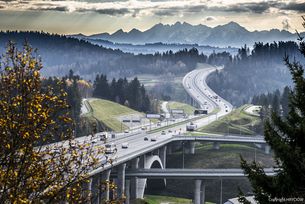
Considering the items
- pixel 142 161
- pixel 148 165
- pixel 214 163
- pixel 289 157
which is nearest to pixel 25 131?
pixel 289 157

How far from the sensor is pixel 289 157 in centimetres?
2689

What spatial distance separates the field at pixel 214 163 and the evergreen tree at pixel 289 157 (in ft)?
347

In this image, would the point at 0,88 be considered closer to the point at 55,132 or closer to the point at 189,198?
the point at 55,132

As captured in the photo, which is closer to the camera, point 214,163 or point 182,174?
point 182,174

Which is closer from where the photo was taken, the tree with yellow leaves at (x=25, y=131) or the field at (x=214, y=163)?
the tree with yellow leaves at (x=25, y=131)

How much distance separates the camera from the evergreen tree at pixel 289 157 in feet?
88.0

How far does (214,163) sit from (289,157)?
140 m

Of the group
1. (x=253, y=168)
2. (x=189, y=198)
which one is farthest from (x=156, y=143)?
(x=253, y=168)

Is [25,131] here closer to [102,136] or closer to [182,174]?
[102,136]

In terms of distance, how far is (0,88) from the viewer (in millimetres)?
22188

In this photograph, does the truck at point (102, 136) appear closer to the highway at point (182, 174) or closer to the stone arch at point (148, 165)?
the highway at point (182, 174)

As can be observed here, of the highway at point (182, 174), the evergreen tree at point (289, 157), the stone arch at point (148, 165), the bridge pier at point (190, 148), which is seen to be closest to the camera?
the evergreen tree at point (289, 157)

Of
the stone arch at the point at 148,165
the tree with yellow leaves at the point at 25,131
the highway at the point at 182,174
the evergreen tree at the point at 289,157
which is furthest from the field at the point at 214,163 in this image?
the tree with yellow leaves at the point at 25,131

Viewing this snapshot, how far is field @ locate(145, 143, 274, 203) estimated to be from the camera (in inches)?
5546
